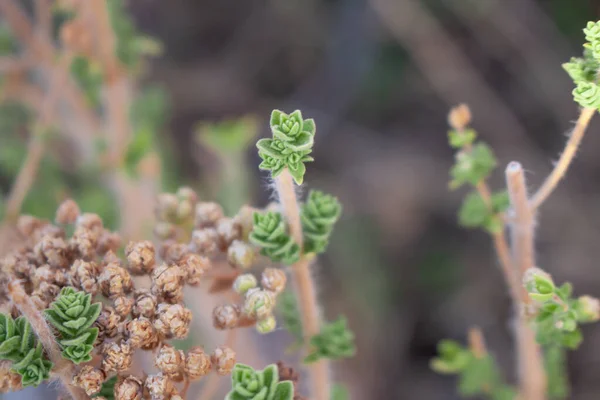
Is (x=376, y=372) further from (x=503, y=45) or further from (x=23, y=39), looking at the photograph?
(x=23, y=39)

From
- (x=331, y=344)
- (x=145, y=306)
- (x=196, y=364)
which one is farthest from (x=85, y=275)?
(x=331, y=344)

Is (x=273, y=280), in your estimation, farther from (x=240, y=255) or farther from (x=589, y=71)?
(x=589, y=71)

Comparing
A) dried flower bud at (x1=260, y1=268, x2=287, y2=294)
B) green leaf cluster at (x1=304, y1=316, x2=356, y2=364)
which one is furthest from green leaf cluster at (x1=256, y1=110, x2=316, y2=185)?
green leaf cluster at (x1=304, y1=316, x2=356, y2=364)

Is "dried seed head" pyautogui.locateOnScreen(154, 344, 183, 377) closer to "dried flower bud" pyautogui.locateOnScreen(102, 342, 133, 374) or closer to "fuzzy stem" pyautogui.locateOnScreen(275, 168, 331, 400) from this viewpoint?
"dried flower bud" pyautogui.locateOnScreen(102, 342, 133, 374)

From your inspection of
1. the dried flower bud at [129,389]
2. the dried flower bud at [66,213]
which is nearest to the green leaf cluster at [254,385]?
the dried flower bud at [129,389]

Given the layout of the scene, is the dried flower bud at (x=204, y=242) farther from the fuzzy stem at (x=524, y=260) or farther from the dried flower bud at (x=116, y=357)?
the fuzzy stem at (x=524, y=260)

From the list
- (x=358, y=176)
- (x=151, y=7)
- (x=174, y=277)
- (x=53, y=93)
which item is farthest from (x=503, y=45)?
(x=174, y=277)
